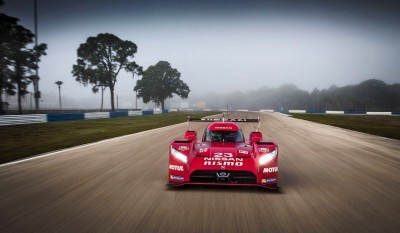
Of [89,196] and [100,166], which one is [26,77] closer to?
[100,166]

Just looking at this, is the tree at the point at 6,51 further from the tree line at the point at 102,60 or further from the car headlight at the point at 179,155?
the car headlight at the point at 179,155

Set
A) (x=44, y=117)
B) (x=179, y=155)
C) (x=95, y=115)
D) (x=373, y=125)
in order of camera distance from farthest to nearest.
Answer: (x=95, y=115) → (x=373, y=125) → (x=44, y=117) → (x=179, y=155)

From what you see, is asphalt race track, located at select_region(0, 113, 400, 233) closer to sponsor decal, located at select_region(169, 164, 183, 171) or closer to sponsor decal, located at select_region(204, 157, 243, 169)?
sponsor decal, located at select_region(169, 164, 183, 171)

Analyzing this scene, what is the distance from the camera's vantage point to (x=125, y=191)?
5914 millimetres

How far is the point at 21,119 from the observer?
27.0 metres

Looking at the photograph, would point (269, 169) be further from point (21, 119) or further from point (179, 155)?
point (21, 119)

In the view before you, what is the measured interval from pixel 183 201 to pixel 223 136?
2743 millimetres

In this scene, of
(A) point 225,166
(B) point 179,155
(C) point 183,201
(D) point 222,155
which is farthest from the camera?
(B) point 179,155

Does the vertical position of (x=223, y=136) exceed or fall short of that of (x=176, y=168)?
it exceeds it

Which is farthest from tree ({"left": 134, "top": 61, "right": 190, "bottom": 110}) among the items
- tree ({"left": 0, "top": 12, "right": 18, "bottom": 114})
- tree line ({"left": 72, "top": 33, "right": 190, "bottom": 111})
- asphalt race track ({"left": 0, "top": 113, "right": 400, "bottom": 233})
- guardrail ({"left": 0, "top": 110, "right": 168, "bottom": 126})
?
asphalt race track ({"left": 0, "top": 113, "right": 400, "bottom": 233})

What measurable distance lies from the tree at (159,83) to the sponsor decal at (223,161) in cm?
7848

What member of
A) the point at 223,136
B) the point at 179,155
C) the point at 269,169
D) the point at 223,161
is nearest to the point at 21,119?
the point at 223,136

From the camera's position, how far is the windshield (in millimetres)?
7659

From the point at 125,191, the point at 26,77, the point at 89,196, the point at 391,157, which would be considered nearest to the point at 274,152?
the point at 125,191
